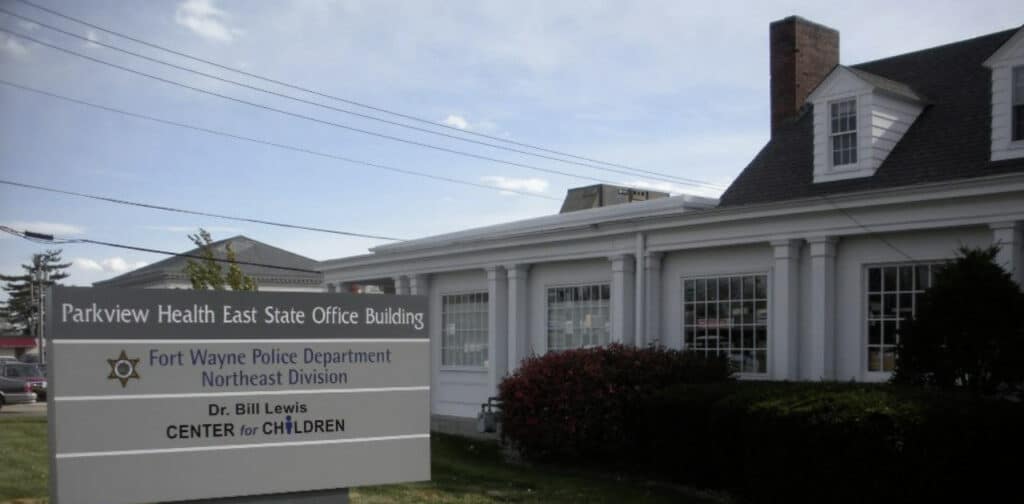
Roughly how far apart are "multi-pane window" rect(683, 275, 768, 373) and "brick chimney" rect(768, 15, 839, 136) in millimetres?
4425

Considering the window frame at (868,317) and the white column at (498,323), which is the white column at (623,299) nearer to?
the white column at (498,323)

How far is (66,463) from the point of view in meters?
7.20

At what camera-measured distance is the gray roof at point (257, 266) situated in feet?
141

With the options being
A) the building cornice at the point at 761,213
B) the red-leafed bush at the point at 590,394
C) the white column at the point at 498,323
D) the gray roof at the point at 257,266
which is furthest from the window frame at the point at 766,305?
the gray roof at the point at 257,266

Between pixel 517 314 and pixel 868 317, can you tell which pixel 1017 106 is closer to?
pixel 868 317

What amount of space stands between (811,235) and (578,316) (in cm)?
609

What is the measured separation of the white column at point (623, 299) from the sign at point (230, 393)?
34.0 feet

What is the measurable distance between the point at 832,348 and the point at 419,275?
36.7ft

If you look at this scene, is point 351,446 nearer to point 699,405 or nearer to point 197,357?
point 197,357

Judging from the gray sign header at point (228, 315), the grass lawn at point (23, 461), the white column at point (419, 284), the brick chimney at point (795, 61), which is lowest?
the grass lawn at point (23, 461)

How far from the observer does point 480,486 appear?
13.0 m

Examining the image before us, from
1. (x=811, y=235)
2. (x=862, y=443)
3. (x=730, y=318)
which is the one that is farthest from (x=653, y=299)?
(x=862, y=443)

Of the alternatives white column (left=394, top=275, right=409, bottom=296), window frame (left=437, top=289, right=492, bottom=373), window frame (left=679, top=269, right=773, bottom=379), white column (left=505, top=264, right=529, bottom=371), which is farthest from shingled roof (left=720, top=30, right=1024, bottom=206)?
white column (left=394, top=275, right=409, bottom=296)

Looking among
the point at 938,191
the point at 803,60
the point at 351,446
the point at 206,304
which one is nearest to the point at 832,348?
the point at 938,191
